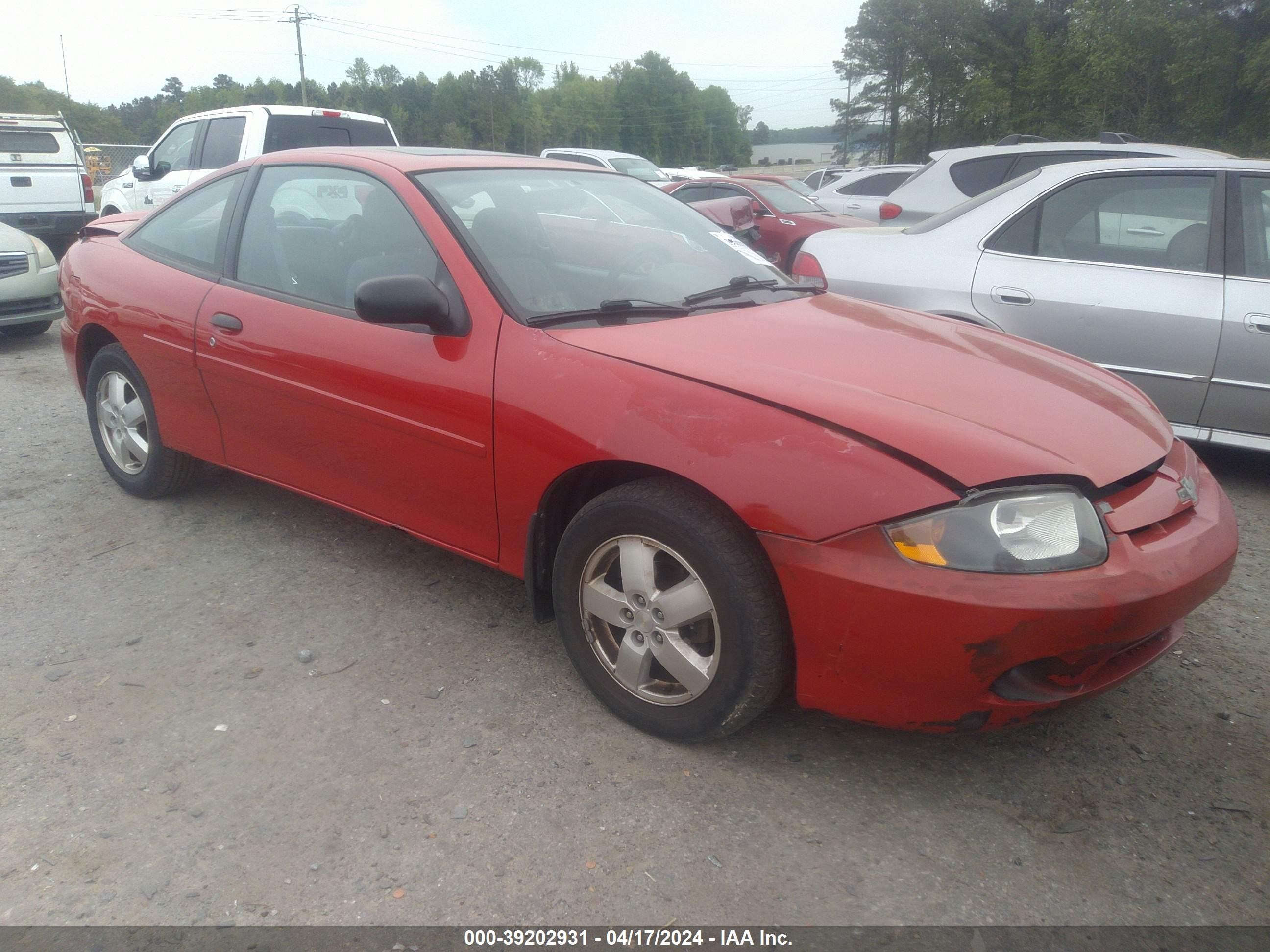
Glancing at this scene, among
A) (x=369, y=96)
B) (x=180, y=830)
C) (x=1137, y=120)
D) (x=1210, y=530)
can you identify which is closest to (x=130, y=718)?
(x=180, y=830)

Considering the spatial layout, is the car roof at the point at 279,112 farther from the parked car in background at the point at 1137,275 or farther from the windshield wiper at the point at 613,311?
the windshield wiper at the point at 613,311

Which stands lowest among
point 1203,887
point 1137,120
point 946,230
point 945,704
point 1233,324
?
point 1203,887

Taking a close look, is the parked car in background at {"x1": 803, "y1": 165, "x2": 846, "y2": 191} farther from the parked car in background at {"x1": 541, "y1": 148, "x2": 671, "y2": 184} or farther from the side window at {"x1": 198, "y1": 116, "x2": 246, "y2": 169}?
the side window at {"x1": 198, "y1": 116, "x2": 246, "y2": 169}

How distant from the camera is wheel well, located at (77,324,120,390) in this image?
4164 millimetres

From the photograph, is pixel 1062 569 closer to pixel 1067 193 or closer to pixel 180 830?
pixel 180 830

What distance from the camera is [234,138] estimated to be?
9.52 m

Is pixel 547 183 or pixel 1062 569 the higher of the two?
pixel 547 183

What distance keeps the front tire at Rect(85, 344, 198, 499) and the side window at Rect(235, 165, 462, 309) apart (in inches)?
35.3

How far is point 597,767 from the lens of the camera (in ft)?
8.05

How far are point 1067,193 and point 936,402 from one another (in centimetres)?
298

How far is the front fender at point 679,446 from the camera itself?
210 centimetres

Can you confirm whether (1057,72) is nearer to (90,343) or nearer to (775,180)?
(775,180)

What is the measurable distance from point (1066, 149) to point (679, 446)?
19.4ft

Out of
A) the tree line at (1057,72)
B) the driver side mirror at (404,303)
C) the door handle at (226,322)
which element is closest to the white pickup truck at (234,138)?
the door handle at (226,322)
